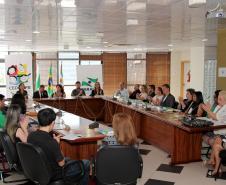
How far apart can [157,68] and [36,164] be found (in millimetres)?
12703

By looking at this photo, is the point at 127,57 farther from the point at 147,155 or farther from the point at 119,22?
the point at 147,155

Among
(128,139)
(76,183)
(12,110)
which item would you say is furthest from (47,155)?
(12,110)

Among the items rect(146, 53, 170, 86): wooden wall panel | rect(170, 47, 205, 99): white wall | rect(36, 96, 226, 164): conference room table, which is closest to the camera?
rect(36, 96, 226, 164): conference room table

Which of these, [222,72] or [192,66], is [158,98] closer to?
[222,72]

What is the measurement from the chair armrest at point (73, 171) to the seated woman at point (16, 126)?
83cm

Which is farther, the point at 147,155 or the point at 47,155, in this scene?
the point at 147,155

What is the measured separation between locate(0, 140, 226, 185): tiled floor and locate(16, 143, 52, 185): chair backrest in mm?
1495

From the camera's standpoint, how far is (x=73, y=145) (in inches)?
142

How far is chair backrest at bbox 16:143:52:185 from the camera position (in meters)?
2.62

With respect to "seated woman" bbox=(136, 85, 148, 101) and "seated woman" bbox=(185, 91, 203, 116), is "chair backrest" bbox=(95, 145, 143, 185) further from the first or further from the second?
"seated woman" bbox=(136, 85, 148, 101)

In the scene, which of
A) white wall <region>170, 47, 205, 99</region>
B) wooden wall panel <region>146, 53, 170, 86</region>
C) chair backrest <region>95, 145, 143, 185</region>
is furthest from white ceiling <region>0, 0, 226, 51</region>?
wooden wall panel <region>146, 53, 170, 86</region>

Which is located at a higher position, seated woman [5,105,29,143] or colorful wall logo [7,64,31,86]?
colorful wall logo [7,64,31,86]

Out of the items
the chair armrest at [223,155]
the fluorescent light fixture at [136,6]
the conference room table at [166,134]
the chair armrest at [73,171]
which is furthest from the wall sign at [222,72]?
the chair armrest at [73,171]

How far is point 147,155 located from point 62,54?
9.68 m
